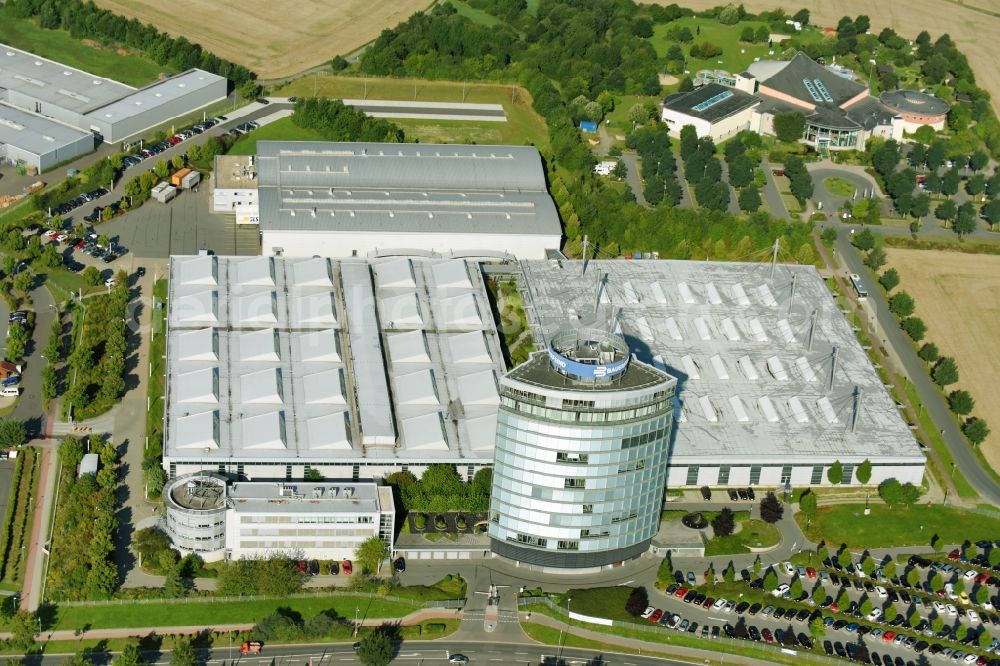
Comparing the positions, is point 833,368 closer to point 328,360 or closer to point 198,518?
point 328,360

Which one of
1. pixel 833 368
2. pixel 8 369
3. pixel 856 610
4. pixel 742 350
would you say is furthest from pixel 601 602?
pixel 8 369

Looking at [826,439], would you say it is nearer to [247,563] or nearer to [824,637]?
[824,637]

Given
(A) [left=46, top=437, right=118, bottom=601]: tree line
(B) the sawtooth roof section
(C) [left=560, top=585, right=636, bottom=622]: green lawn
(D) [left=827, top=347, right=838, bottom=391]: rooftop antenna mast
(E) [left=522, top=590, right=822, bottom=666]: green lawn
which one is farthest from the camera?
(D) [left=827, top=347, right=838, bottom=391]: rooftop antenna mast

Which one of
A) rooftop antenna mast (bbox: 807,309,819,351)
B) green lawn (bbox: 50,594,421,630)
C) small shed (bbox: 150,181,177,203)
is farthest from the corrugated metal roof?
green lawn (bbox: 50,594,421,630)

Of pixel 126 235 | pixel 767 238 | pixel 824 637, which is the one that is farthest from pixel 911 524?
pixel 126 235

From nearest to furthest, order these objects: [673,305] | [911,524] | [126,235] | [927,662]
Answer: [927,662] < [911,524] < [673,305] < [126,235]

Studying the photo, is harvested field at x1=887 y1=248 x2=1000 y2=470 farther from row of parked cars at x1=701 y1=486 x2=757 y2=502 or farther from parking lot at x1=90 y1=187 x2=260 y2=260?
parking lot at x1=90 y1=187 x2=260 y2=260

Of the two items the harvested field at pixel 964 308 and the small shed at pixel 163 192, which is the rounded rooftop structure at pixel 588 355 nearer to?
the harvested field at pixel 964 308
